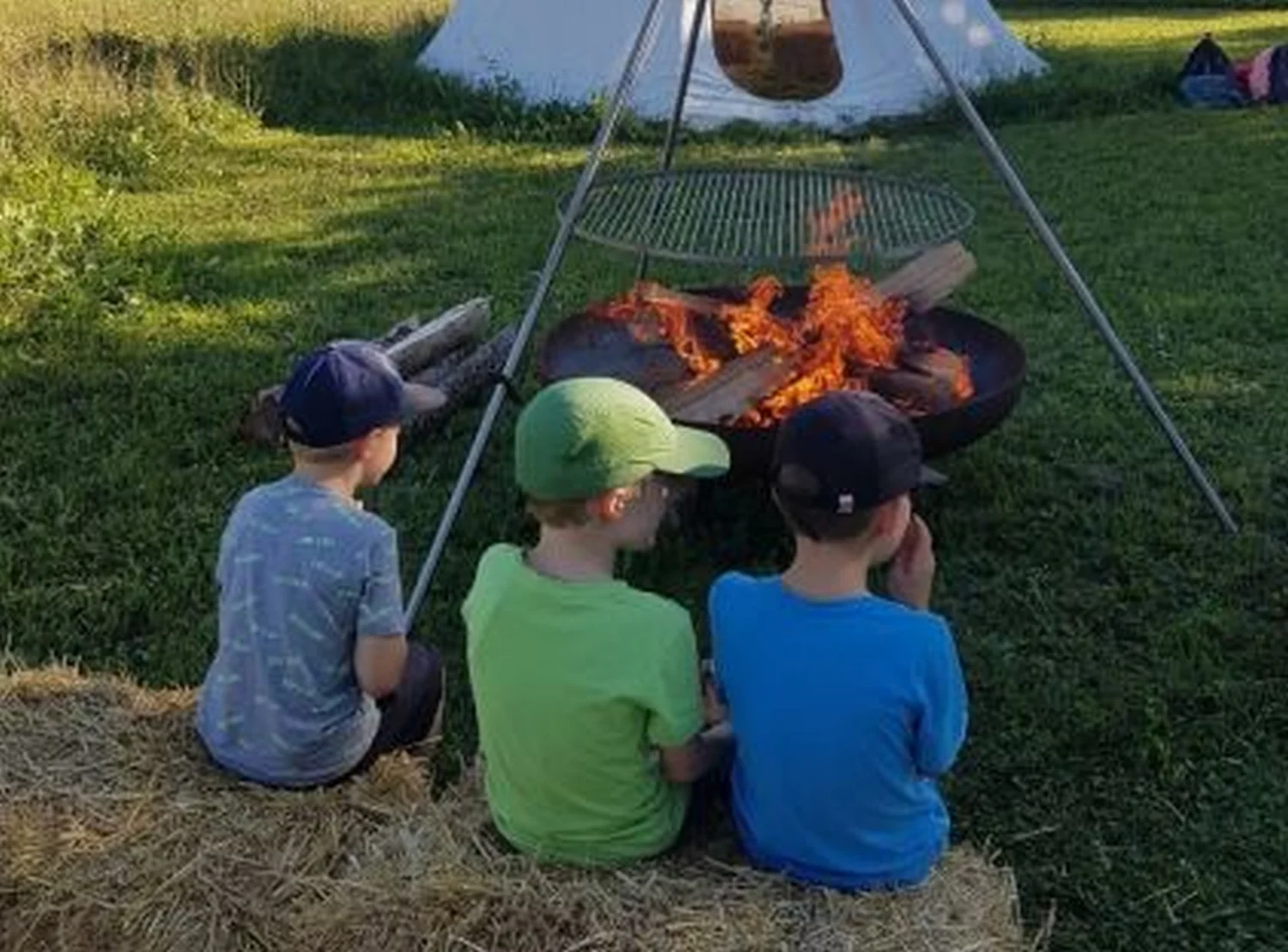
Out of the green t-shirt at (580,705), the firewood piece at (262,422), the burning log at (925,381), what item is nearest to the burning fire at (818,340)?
the burning log at (925,381)

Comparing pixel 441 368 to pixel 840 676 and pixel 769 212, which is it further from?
pixel 840 676

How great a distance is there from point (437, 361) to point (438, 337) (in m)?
0.10

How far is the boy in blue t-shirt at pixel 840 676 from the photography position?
304 centimetres

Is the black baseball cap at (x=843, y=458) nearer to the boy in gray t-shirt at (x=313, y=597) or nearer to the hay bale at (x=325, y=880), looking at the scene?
the hay bale at (x=325, y=880)

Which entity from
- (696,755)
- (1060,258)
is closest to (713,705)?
(696,755)

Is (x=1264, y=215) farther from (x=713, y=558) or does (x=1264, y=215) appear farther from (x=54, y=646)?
(x=54, y=646)

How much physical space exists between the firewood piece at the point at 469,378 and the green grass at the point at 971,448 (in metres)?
0.10

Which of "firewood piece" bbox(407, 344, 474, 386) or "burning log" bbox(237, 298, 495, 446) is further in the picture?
"firewood piece" bbox(407, 344, 474, 386)

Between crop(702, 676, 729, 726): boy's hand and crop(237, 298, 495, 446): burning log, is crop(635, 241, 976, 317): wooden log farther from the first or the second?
crop(702, 676, 729, 726): boy's hand

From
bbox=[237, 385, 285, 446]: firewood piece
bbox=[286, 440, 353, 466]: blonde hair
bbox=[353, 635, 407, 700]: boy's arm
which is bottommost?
bbox=[237, 385, 285, 446]: firewood piece

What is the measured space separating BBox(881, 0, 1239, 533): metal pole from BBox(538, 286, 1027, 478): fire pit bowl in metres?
0.33

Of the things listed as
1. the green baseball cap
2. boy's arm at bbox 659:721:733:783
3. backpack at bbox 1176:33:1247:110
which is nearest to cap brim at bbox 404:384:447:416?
the green baseball cap

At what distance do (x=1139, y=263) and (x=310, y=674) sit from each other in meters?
6.49

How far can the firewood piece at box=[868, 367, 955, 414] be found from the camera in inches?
214
